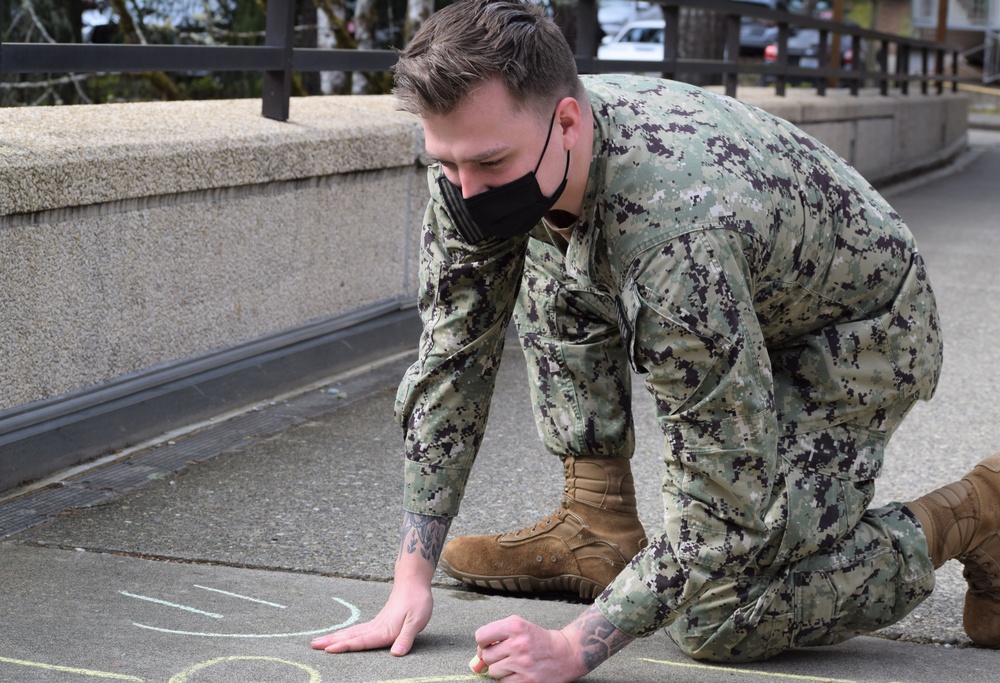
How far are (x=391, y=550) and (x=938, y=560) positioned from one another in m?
1.18

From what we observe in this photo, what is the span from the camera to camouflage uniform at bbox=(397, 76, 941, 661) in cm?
193

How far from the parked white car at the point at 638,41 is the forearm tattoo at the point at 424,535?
18228 millimetres

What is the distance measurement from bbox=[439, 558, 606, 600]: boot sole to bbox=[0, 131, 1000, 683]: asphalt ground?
0.10ft

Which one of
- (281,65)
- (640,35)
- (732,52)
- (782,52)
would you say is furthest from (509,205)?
(640,35)

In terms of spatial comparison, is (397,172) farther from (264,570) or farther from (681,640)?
(681,640)

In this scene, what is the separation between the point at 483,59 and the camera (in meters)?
1.87

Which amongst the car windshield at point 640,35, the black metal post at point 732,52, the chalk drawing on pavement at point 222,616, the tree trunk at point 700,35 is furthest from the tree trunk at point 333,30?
the car windshield at point 640,35

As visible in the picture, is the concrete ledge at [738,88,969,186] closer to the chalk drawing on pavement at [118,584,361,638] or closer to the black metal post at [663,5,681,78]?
the black metal post at [663,5,681,78]

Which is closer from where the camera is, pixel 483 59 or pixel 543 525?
pixel 483 59

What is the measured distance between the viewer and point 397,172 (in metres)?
4.56

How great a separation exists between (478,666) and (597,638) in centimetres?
22

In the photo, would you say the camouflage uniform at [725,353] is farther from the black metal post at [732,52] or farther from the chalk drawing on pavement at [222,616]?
the black metal post at [732,52]

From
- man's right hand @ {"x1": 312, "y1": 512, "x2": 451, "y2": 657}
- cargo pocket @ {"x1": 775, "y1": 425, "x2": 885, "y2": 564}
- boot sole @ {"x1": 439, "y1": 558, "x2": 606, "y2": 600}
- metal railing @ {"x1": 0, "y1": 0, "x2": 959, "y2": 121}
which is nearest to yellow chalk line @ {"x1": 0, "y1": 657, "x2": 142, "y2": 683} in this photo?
man's right hand @ {"x1": 312, "y1": 512, "x2": 451, "y2": 657}

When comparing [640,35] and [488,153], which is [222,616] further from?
[640,35]
